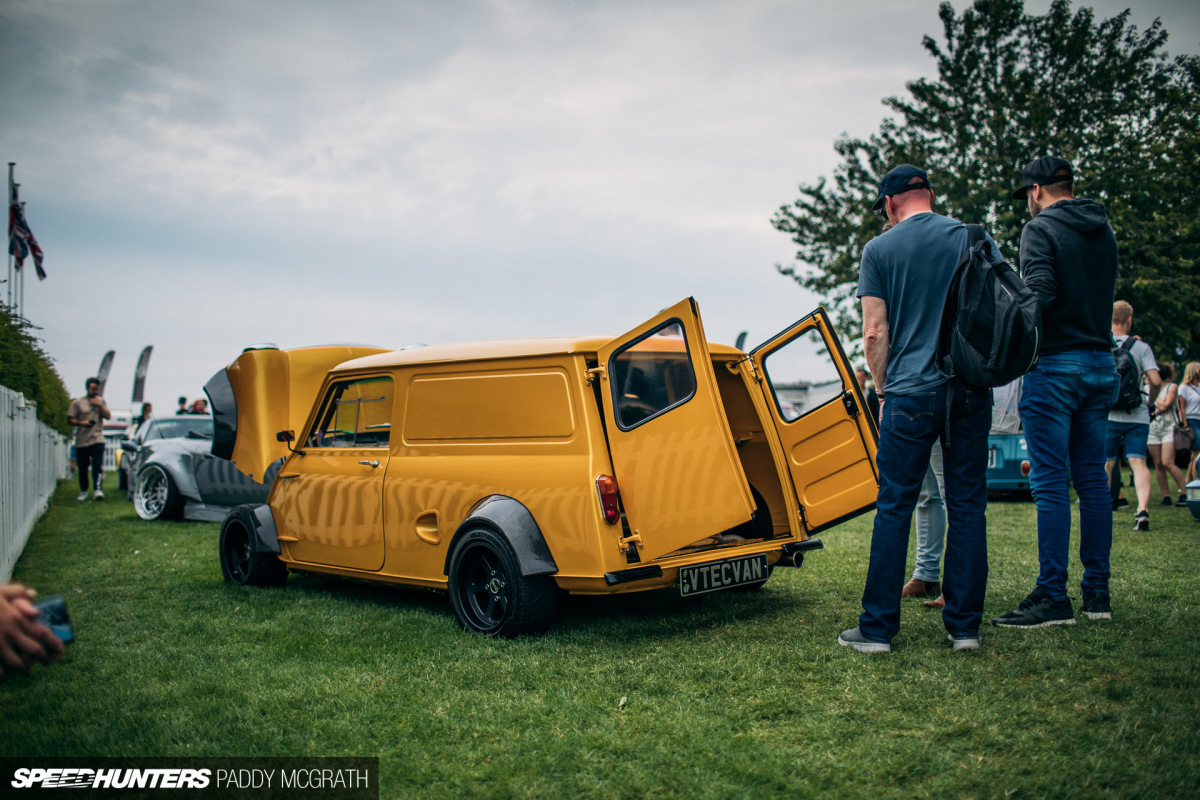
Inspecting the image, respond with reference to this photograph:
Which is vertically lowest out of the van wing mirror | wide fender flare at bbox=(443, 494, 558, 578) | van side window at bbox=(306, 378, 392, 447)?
wide fender flare at bbox=(443, 494, 558, 578)

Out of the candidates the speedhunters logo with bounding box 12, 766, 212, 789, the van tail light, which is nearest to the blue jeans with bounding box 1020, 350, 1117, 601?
the van tail light

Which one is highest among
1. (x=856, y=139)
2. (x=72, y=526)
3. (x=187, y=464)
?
(x=856, y=139)

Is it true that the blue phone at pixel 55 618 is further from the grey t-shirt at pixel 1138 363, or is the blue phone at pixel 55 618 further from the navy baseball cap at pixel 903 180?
the grey t-shirt at pixel 1138 363

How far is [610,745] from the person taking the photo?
10.2 ft

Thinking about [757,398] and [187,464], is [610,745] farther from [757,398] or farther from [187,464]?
[187,464]

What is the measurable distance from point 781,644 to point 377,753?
219cm

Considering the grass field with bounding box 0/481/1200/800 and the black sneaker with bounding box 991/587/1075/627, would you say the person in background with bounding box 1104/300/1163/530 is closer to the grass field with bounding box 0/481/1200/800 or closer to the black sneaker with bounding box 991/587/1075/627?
the grass field with bounding box 0/481/1200/800

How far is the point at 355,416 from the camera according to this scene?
19.8 ft

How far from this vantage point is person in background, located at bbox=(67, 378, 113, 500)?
1313cm

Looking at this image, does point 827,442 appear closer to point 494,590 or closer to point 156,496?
point 494,590

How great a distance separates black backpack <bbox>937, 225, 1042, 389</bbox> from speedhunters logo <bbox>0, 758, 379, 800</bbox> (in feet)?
9.84

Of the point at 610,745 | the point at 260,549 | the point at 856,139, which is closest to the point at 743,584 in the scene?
the point at 610,745

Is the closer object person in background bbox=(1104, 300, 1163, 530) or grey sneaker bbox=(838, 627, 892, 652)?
grey sneaker bbox=(838, 627, 892, 652)

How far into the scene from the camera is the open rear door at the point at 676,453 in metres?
4.55
